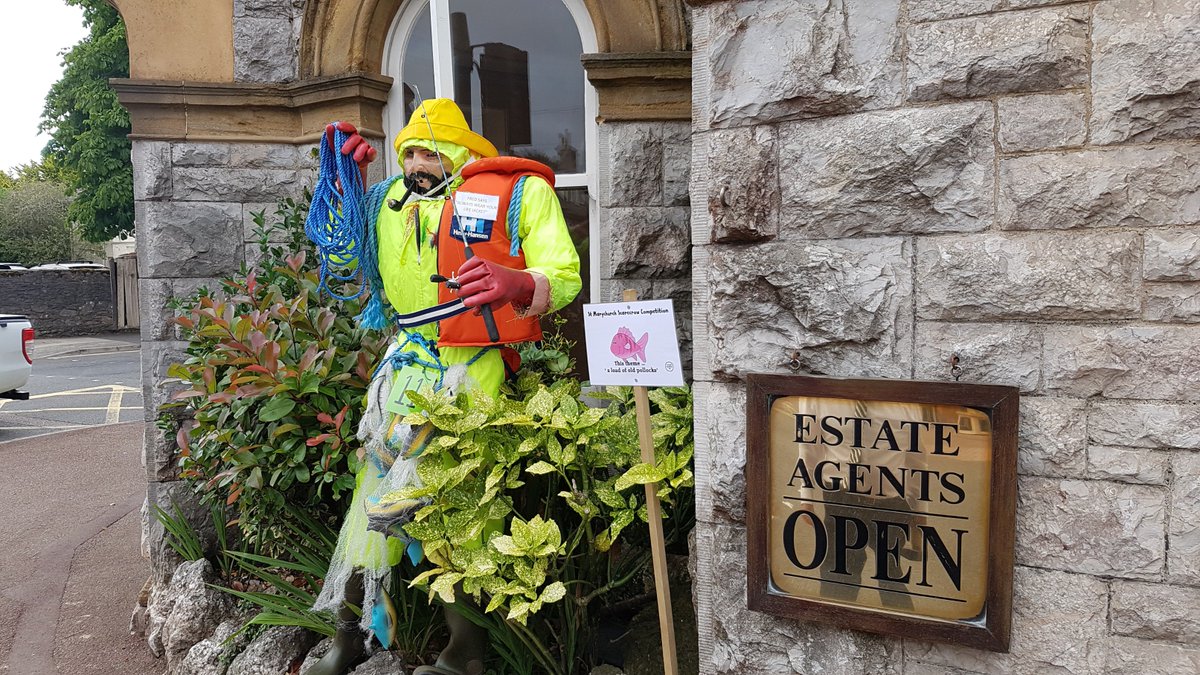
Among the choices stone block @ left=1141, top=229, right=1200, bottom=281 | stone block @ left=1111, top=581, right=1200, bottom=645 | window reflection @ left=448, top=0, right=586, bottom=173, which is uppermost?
window reflection @ left=448, top=0, right=586, bottom=173

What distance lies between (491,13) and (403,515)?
106 inches

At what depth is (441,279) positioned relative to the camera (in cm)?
221

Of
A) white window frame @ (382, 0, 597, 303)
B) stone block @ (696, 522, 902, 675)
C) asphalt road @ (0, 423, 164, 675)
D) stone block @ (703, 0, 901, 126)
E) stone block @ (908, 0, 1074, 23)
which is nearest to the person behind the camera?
stone block @ (908, 0, 1074, 23)

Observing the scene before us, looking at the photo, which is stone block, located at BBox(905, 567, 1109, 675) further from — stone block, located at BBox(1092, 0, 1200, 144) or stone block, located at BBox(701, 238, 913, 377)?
stone block, located at BBox(1092, 0, 1200, 144)

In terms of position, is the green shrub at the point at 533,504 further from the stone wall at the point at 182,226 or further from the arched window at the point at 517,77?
the stone wall at the point at 182,226

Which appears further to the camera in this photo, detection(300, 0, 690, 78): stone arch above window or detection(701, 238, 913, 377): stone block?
detection(300, 0, 690, 78): stone arch above window

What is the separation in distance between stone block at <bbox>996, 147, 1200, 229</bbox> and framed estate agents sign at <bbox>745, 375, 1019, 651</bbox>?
1.34ft

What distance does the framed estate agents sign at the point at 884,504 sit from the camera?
1812 mm

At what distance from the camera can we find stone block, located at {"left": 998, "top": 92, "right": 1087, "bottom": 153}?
1729mm

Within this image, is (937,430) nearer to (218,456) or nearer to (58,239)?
(218,456)

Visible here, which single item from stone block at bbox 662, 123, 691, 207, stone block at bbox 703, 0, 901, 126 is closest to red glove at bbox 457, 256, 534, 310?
stone block at bbox 703, 0, 901, 126

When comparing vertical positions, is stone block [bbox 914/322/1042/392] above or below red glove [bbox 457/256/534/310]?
below

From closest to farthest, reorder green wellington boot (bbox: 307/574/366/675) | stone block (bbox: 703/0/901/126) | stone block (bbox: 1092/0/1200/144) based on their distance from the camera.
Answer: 1. stone block (bbox: 1092/0/1200/144)
2. stone block (bbox: 703/0/901/126)
3. green wellington boot (bbox: 307/574/366/675)

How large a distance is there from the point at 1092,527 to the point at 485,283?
1.60 meters
